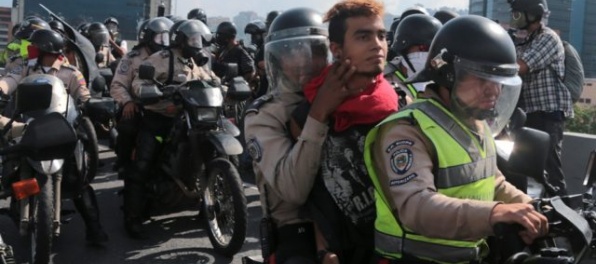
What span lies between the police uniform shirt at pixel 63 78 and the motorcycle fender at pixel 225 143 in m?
1.31

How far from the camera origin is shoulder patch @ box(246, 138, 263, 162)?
2809 mm

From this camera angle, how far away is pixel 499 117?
2.39 metres

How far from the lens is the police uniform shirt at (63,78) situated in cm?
635

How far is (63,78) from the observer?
252 inches

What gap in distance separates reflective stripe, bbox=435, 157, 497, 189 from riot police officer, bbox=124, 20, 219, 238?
4094mm

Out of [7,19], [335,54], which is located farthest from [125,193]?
[7,19]

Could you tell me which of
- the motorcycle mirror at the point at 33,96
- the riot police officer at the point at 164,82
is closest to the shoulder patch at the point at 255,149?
the motorcycle mirror at the point at 33,96

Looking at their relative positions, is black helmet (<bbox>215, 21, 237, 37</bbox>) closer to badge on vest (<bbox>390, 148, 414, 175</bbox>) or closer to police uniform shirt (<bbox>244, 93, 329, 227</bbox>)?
police uniform shirt (<bbox>244, 93, 329, 227</bbox>)

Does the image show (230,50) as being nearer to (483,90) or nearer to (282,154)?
(282,154)

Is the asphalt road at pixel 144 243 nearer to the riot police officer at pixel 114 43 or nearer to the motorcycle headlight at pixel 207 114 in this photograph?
→ the motorcycle headlight at pixel 207 114

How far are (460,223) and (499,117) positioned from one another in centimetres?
41

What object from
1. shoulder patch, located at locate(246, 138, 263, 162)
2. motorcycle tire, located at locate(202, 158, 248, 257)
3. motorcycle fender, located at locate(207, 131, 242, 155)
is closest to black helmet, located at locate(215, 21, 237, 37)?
motorcycle fender, located at locate(207, 131, 242, 155)

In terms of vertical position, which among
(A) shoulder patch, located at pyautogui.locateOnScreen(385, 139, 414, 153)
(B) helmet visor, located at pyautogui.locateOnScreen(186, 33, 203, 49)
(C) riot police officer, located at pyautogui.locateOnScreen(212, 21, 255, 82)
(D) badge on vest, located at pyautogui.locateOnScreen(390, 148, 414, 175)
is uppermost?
(A) shoulder patch, located at pyautogui.locateOnScreen(385, 139, 414, 153)

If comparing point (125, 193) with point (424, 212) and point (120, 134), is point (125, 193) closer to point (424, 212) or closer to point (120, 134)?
point (120, 134)
